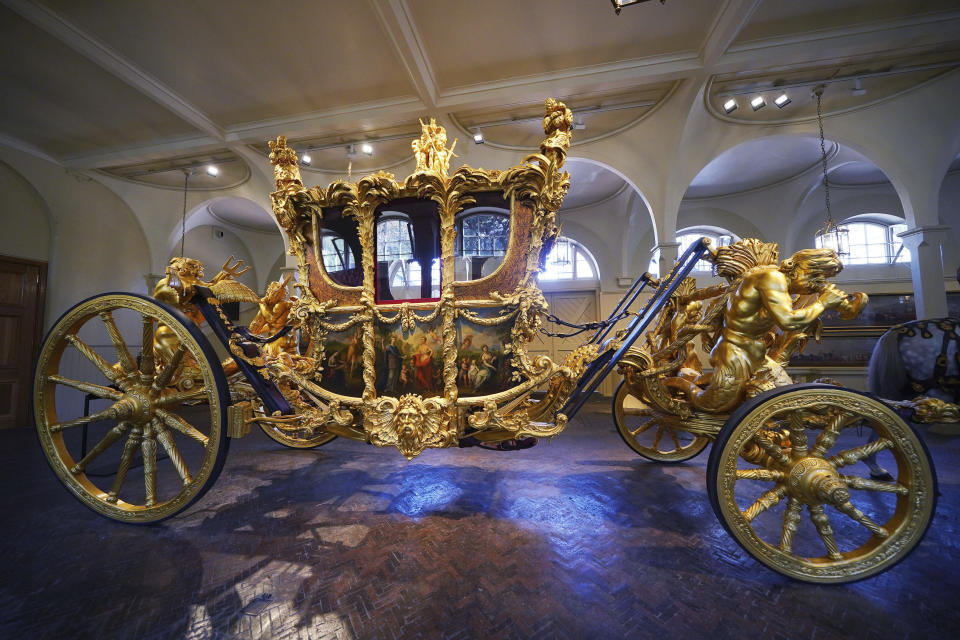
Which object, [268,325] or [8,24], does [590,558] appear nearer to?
[268,325]

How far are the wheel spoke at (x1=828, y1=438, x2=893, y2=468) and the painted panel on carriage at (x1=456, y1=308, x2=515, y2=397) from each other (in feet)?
5.41

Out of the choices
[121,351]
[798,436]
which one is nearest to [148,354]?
[121,351]

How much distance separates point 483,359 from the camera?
2.12 metres

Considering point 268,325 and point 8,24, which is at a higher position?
point 8,24

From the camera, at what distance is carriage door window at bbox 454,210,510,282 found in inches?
86.7

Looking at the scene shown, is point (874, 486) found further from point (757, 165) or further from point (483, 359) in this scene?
point (757, 165)

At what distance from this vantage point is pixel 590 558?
5.66ft

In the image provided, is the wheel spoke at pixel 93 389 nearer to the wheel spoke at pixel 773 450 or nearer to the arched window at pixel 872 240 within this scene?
the wheel spoke at pixel 773 450

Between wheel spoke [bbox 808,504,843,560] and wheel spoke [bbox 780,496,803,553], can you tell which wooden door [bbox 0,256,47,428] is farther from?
wheel spoke [bbox 808,504,843,560]

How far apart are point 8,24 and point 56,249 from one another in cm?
372

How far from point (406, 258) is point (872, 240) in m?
10.9

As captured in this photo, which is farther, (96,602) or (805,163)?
(805,163)

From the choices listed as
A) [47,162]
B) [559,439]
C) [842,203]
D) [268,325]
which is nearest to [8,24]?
[47,162]

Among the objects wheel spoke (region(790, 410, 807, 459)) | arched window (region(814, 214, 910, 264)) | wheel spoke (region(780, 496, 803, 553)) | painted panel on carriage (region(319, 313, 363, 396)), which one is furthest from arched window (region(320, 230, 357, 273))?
arched window (region(814, 214, 910, 264))
